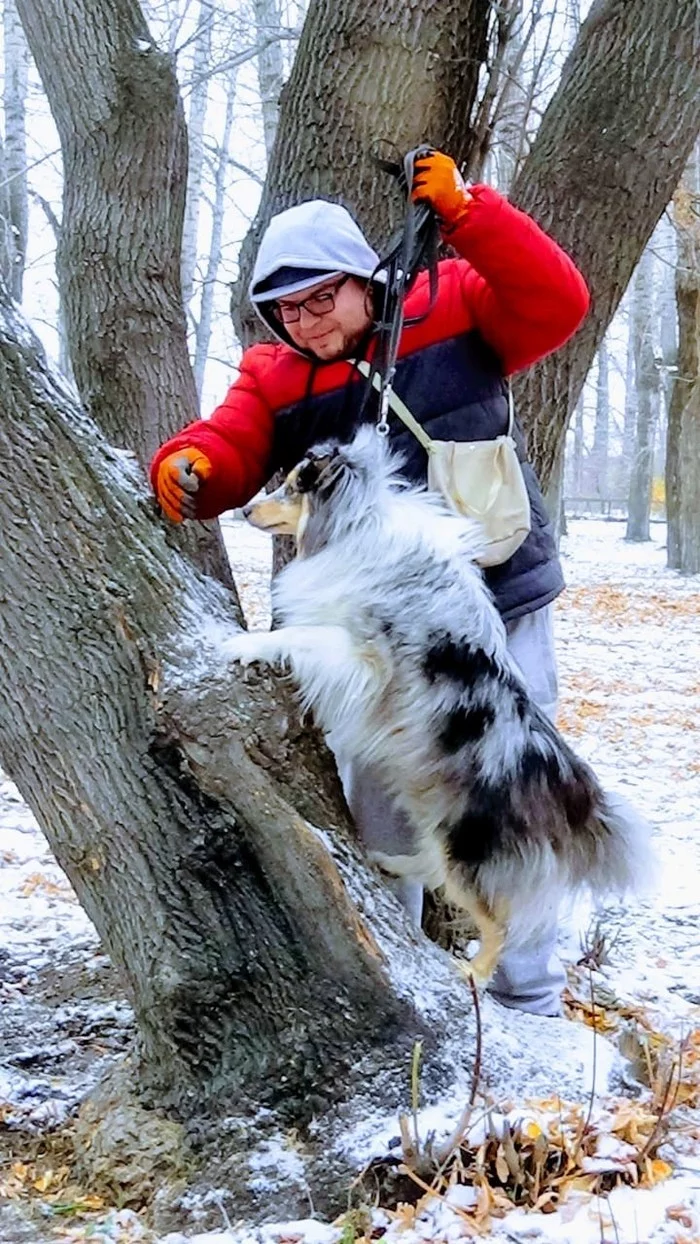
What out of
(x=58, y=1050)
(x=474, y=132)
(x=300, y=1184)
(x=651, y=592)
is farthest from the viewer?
(x=651, y=592)

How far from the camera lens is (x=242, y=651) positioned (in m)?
2.66

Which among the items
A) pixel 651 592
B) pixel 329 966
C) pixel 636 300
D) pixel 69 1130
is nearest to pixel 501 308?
pixel 329 966

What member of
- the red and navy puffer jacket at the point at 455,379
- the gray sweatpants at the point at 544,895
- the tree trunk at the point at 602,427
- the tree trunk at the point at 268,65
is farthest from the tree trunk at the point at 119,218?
the tree trunk at the point at 602,427

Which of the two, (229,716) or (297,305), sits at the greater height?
(297,305)

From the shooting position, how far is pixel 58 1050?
3266 millimetres

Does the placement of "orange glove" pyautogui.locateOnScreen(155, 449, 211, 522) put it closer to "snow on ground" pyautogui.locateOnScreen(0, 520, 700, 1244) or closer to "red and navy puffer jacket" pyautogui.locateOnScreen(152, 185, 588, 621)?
"red and navy puffer jacket" pyautogui.locateOnScreen(152, 185, 588, 621)

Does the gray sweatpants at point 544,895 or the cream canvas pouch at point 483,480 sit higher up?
the cream canvas pouch at point 483,480

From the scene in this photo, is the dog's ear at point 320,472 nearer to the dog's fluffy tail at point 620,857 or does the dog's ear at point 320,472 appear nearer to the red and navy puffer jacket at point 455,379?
the red and navy puffer jacket at point 455,379

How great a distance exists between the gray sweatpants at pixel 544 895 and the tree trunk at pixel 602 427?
2301cm

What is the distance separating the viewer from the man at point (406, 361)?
266 cm

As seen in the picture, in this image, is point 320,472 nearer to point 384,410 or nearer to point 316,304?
point 384,410

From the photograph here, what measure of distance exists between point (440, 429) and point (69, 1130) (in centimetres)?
210

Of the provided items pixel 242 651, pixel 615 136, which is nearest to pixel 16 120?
pixel 615 136

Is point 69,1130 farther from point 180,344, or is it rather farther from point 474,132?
point 474,132
